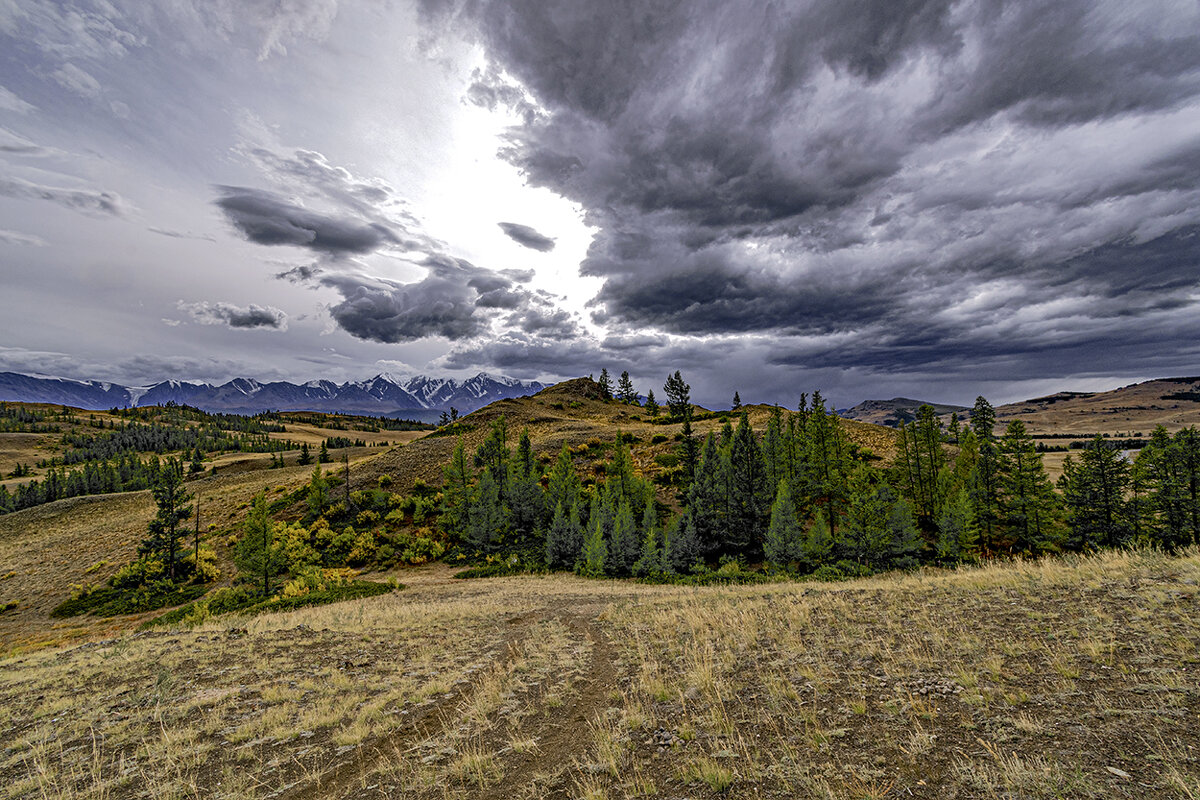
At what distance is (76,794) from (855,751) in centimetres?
1137

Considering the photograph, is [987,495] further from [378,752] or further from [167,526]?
[167,526]

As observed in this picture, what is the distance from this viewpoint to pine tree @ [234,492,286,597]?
34.3 metres

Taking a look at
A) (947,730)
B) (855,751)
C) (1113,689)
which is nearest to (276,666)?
(855,751)

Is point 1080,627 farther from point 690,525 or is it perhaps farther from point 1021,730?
point 690,525

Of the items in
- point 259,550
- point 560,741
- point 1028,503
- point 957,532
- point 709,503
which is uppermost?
point 560,741

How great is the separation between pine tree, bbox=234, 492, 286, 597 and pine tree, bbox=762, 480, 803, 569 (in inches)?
1520

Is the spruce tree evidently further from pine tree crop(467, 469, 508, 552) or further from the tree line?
pine tree crop(467, 469, 508, 552)

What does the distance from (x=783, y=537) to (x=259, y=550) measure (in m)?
40.8

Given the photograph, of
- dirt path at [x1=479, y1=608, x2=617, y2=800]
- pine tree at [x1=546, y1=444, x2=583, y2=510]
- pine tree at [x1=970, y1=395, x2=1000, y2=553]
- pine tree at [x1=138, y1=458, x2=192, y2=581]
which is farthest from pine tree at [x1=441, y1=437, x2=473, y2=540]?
pine tree at [x1=970, y1=395, x2=1000, y2=553]

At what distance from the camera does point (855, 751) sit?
593cm

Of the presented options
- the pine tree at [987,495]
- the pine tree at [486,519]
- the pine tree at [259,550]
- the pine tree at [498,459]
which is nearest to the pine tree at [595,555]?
the pine tree at [486,519]

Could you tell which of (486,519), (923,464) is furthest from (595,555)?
(923,464)

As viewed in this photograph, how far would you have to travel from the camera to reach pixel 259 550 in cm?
3481

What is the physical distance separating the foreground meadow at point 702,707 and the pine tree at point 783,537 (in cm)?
2038
